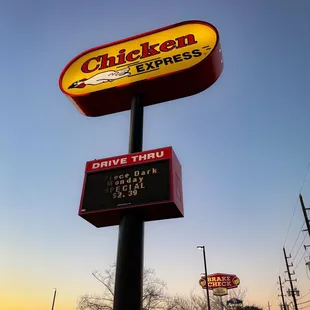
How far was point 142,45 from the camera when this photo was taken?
10.7 metres

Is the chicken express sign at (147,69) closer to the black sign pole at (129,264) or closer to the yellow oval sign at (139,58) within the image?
the yellow oval sign at (139,58)

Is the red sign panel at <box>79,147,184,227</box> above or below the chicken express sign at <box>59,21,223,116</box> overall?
below

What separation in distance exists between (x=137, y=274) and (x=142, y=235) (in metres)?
0.93

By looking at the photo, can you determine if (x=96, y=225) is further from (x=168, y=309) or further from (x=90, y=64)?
(x=168, y=309)

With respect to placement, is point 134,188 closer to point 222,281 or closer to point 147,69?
point 147,69

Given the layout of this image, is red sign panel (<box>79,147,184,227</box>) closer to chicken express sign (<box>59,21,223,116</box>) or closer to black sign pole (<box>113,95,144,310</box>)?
black sign pole (<box>113,95,144,310</box>)

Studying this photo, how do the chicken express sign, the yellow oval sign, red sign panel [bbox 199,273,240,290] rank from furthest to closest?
1. red sign panel [bbox 199,273,240,290]
2. the yellow oval sign
3. the chicken express sign

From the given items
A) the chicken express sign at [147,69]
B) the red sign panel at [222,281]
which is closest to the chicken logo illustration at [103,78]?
the chicken express sign at [147,69]

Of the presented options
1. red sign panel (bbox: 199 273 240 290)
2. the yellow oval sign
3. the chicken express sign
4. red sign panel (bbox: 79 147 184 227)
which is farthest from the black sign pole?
red sign panel (bbox: 199 273 240 290)

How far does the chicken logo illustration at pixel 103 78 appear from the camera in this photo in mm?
10078

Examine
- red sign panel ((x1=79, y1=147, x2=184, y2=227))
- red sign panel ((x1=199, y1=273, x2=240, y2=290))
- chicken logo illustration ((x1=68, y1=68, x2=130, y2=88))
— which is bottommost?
red sign panel ((x1=79, y1=147, x2=184, y2=227))

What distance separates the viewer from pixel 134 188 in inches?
286

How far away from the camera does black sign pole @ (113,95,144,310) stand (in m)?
6.48

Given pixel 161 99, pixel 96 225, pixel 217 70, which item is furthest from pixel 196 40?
pixel 96 225
